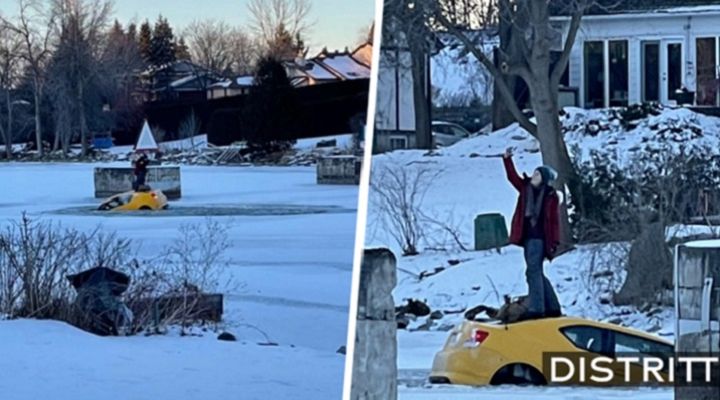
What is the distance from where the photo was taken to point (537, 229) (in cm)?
566

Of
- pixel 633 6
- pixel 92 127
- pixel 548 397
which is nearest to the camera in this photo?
pixel 92 127

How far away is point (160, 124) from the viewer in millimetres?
4785

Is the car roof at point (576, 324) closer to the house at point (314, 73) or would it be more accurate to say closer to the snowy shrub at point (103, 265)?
the snowy shrub at point (103, 265)

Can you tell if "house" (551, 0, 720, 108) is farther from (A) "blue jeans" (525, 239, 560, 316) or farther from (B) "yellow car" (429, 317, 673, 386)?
(B) "yellow car" (429, 317, 673, 386)

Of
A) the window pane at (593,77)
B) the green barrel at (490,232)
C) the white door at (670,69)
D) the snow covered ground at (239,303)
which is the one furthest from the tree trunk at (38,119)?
the white door at (670,69)

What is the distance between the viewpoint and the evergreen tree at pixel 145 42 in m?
4.74

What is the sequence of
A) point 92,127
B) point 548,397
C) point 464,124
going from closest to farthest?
point 92,127 < point 548,397 < point 464,124

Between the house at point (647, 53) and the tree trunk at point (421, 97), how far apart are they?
2.85 ft

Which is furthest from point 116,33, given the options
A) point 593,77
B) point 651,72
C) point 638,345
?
point 651,72

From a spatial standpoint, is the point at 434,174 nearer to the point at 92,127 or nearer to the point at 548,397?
the point at 548,397

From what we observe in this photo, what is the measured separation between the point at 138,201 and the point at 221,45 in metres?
0.63

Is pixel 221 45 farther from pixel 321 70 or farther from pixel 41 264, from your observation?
pixel 41 264

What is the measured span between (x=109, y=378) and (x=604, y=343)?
1897 millimetres

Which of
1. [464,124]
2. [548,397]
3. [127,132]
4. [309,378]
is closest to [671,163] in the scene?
[464,124]
